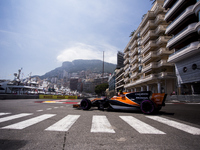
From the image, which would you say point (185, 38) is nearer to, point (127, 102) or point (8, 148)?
point (127, 102)

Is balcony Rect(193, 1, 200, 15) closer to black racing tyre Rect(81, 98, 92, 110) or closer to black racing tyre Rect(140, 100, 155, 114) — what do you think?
black racing tyre Rect(140, 100, 155, 114)

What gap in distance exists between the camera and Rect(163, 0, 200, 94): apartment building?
774 inches

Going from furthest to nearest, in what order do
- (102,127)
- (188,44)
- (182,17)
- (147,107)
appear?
(188,44) → (182,17) → (147,107) → (102,127)

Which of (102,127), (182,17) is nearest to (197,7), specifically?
(182,17)

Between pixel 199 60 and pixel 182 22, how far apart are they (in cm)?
740

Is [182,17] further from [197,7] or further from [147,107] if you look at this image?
[147,107]

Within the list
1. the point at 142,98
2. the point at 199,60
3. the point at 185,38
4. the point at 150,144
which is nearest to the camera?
the point at 150,144

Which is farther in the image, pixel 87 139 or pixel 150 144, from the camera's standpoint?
pixel 87 139

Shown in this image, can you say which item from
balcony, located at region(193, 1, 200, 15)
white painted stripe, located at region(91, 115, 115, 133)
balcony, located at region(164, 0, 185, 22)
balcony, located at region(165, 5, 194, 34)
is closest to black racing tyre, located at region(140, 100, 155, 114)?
white painted stripe, located at region(91, 115, 115, 133)

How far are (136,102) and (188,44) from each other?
21892 millimetres

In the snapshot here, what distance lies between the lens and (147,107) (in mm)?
6879

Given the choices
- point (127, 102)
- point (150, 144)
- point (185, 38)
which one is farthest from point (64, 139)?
point (185, 38)

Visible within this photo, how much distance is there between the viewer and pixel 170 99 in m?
22.9

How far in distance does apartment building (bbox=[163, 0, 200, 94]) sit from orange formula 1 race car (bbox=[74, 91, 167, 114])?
55.2 feet
